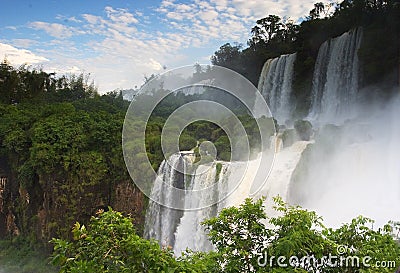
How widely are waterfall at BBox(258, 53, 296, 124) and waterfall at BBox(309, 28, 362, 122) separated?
1552 mm

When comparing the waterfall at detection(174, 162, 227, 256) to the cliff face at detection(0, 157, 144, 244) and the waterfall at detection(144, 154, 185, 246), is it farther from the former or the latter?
the cliff face at detection(0, 157, 144, 244)

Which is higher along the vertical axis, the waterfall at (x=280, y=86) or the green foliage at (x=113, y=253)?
the waterfall at (x=280, y=86)

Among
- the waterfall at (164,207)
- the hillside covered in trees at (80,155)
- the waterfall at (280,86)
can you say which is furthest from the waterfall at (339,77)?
the waterfall at (164,207)

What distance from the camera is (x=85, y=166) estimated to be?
40.7ft

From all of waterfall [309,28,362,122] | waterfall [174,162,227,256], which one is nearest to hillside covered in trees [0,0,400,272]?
waterfall [309,28,362,122]

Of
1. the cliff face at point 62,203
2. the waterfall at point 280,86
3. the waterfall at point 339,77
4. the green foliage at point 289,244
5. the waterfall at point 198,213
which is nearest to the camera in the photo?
the green foliage at point 289,244

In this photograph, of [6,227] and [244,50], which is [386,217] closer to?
[6,227]

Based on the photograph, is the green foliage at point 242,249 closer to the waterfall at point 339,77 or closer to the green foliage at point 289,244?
the green foliage at point 289,244

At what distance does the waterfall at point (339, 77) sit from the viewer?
13.3 m

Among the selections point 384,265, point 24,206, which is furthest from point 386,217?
point 24,206

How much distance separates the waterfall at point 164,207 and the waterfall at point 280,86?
6.86 meters

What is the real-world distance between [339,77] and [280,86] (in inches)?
125

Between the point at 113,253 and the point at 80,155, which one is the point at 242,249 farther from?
the point at 80,155

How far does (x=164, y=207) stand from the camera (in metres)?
11.1
